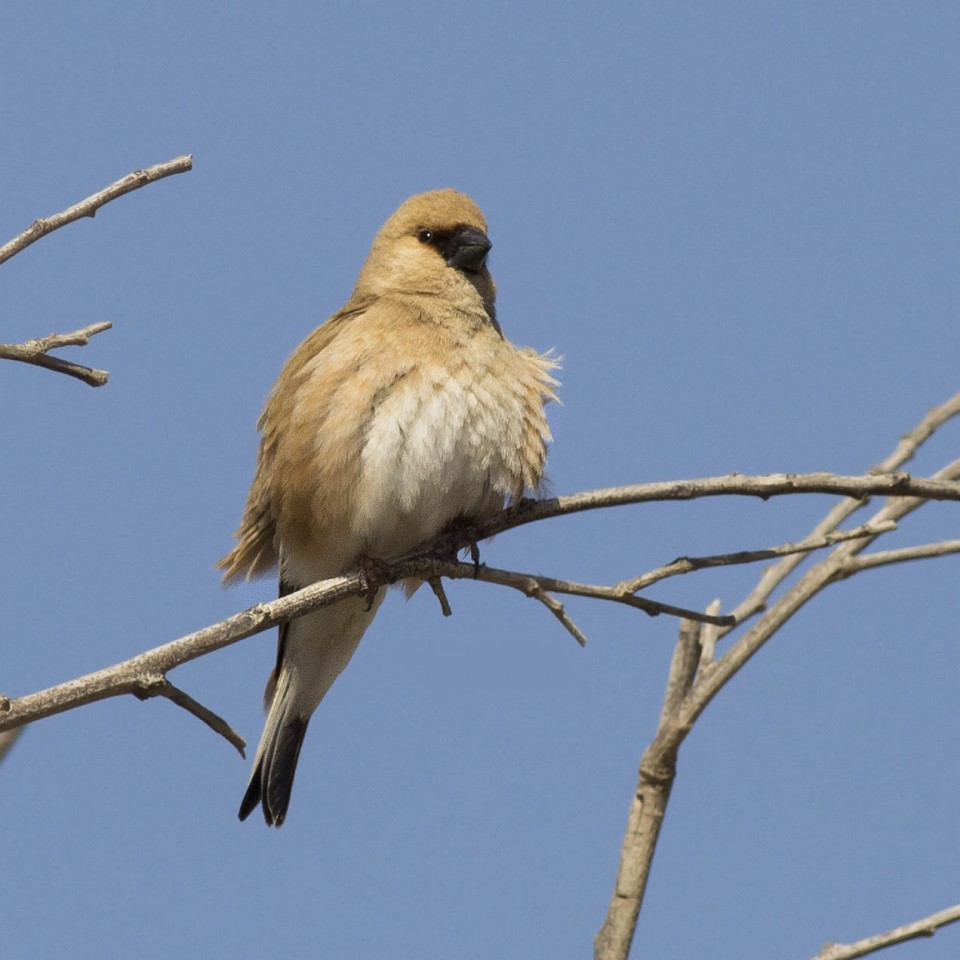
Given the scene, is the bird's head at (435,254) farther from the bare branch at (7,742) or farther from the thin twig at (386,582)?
the bare branch at (7,742)

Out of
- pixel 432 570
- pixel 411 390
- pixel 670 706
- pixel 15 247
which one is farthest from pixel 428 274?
pixel 15 247

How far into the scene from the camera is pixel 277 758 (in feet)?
17.7

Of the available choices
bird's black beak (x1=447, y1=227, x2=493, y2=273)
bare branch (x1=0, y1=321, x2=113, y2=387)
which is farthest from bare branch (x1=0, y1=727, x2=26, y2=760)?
bird's black beak (x1=447, y1=227, x2=493, y2=273)

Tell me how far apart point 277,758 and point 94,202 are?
2.82 m

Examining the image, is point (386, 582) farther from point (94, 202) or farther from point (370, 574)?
point (94, 202)

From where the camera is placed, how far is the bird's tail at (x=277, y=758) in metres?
5.27

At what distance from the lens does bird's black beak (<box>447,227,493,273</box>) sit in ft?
18.4

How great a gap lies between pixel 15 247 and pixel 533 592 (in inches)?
63.0

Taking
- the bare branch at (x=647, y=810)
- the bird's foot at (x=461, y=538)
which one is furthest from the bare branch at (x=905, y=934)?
the bird's foot at (x=461, y=538)

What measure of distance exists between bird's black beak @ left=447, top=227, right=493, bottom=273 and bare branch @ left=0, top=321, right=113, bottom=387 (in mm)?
2414

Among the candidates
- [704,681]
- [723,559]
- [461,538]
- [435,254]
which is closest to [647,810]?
[704,681]

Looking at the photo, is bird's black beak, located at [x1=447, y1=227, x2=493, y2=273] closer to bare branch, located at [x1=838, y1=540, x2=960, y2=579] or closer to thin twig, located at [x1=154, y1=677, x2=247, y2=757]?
bare branch, located at [x1=838, y1=540, x2=960, y2=579]

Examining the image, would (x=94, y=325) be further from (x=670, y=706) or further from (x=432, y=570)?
(x=670, y=706)

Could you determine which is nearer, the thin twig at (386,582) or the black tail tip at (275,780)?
the thin twig at (386,582)
